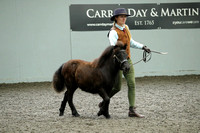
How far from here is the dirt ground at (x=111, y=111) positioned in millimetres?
4566

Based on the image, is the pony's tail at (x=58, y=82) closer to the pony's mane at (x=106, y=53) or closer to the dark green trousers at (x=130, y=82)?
the pony's mane at (x=106, y=53)

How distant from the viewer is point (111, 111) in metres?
5.88

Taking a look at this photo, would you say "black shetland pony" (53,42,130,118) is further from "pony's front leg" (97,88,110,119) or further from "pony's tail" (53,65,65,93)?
"pony's tail" (53,65,65,93)

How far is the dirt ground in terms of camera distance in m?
4.57

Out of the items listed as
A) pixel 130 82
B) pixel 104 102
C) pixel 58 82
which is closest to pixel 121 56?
pixel 130 82

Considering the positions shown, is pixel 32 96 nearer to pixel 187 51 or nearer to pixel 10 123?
pixel 10 123

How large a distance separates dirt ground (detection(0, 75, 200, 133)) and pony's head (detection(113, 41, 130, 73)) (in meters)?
0.80

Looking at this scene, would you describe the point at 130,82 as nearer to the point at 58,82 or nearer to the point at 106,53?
the point at 106,53

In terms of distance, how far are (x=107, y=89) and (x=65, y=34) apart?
5.64 m

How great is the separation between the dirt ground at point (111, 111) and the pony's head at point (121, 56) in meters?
0.80

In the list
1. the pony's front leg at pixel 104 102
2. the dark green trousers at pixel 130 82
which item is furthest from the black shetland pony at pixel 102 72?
the dark green trousers at pixel 130 82

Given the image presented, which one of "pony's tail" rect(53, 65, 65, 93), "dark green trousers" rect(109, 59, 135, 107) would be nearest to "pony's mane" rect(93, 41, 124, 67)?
"dark green trousers" rect(109, 59, 135, 107)

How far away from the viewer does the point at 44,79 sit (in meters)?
10.5

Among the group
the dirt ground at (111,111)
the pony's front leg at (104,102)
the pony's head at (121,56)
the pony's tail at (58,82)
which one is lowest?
the dirt ground at (111,111)
